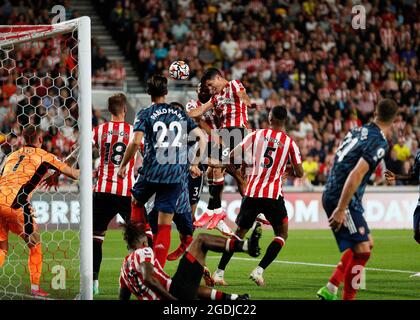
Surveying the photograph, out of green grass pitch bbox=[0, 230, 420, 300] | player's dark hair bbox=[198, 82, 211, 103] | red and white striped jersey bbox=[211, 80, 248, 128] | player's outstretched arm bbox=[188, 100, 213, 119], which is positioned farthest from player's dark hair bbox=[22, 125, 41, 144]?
red and white striped jersey bbox=[211, 80, 248, 128]

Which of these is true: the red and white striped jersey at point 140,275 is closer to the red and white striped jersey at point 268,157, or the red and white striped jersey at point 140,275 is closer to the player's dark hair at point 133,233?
the player's dark hair at point 133,233

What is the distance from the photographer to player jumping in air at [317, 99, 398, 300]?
26.2 feet

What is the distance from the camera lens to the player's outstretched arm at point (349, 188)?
7.85m

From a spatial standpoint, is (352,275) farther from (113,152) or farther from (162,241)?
(113,152)

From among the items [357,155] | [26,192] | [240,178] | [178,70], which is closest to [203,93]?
[178,70]

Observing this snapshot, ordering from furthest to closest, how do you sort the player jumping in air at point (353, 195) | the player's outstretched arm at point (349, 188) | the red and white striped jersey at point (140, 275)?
the player jumping in air at point (353, 195) → the player's outstretched arm at point (349, 188) → the red and white striped jersey at point (140, 275)

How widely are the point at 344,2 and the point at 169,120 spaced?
20.2 metres

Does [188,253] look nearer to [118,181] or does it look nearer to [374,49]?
[118,181]

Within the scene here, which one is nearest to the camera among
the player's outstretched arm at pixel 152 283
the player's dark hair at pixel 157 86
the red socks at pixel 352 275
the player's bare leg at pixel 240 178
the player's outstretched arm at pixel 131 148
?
the player's outstretched arm at pixel 152 283

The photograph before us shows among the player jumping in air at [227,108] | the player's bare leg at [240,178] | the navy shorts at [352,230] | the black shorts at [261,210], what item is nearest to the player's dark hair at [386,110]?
the navy shorts at [352,230]

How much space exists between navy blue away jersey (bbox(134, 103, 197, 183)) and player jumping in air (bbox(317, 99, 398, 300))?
1757 mm

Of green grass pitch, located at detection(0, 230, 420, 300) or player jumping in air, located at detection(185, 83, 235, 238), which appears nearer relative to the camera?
green grass pitch, located at detection(0, 230, 420, 300)

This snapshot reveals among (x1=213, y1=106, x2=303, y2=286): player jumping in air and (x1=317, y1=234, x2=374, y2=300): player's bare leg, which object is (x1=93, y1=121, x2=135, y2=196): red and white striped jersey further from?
(x1=317, y1=234, x2=374, y2=300): player's bare leg

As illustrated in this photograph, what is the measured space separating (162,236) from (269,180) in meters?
1.87
